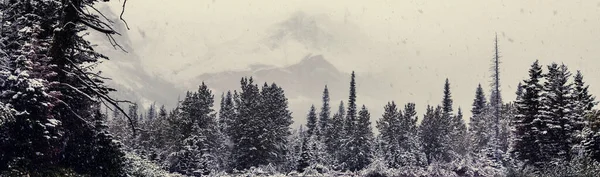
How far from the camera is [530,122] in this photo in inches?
1647

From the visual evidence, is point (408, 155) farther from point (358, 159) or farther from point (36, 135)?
point (36, 135)

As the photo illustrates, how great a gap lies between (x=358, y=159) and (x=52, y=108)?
58798 mm

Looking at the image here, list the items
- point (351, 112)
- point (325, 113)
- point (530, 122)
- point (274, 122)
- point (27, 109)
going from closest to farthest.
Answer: point (27, 109) → point (530, 122) → point (274, 122) → point (351, 112) → point (325, 113)

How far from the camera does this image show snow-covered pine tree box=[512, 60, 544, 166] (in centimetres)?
4106

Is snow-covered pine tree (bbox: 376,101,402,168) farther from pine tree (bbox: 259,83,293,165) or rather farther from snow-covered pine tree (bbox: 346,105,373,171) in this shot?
pine tree (bbox: 259,83,293,165)

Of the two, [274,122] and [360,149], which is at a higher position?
[274,122]

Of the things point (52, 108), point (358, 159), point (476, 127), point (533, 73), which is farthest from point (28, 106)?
point (476, 127)

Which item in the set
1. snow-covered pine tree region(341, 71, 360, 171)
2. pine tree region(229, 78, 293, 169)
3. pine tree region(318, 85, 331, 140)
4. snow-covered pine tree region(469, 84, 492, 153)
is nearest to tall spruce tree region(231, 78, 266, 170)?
pine tree region(229, 78, 293, 169)

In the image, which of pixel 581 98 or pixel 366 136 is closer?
pixel 581 98

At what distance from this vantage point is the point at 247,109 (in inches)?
2660

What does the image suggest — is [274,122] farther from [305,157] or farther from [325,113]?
[325,113]

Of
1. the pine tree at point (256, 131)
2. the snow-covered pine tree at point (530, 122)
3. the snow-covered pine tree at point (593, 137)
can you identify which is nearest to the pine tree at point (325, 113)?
the pine tree at point (256, 131)

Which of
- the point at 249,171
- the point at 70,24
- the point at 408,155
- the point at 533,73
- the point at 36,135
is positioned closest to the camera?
the point at 70,24

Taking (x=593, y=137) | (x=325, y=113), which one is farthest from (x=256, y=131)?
(x=325, y=113)
